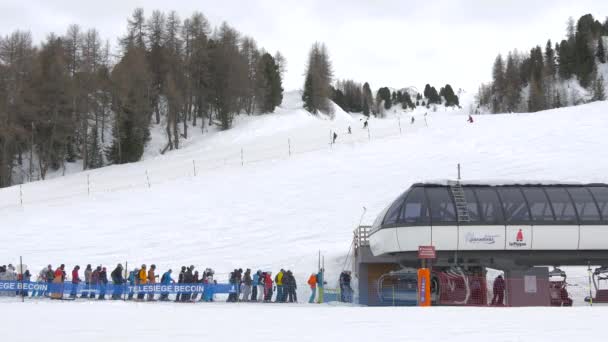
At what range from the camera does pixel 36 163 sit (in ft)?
237

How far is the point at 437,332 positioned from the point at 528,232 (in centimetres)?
1261

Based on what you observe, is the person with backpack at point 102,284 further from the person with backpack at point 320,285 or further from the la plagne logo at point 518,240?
the la plagne logo at point 518,240

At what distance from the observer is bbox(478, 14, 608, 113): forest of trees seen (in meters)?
127

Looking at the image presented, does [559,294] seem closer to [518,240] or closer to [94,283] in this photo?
[518,240]

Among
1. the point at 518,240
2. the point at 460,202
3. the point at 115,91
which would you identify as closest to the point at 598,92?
the point at 115,91

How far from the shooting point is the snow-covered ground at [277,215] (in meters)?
13.0

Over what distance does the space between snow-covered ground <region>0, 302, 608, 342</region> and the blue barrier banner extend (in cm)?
791

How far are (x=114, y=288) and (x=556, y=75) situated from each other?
131 metres

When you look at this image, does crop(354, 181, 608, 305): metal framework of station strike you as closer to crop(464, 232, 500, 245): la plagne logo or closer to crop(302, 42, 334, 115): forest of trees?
crop(464, 232, 500, 245): la plagne logo

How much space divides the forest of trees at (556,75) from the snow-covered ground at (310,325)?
11005 centimetres

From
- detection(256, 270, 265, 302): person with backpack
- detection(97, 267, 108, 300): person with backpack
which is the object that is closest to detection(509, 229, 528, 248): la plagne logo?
detection(256, 270, 265, 302): person with backpack

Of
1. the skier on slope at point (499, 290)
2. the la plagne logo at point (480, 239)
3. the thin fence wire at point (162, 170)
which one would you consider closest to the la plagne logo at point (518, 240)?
the la plagne logo at point (480, 239)

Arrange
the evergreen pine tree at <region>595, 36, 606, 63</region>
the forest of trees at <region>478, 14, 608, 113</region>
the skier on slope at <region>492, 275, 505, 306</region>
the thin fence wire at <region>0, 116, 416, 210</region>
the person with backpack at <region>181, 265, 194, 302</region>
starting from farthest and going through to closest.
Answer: the evergreen pine tree at <region>595, 36, 606, 63</region> < the forest of trees at <region>478, 14, 608, 113</region> < the thin fence wire at <region>0, 116, 416, 210</region> < the person with backpack at <region>181, 265, 194, 302</region> < the skier on slope at <region>492, 275, 505, 306</region>

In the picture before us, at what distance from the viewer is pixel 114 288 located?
2502 centimetres
